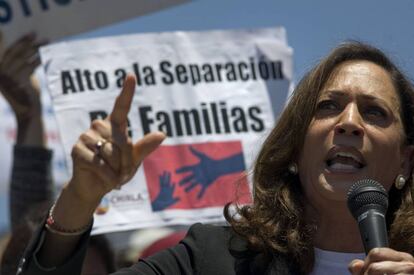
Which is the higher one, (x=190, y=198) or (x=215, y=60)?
(x=215, y=60)

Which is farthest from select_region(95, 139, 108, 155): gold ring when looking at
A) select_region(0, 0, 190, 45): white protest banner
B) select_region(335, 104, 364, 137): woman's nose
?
select_region(0, 0, 190, 45): white protest banner

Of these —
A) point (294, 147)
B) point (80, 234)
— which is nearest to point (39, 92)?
point (294, 147)

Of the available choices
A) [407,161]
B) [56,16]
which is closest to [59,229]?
[407,161]

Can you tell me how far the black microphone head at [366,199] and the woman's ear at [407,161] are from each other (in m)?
0.61

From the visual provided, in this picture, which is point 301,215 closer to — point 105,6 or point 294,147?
point 294,147

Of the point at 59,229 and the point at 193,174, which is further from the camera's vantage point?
the point at 193,174

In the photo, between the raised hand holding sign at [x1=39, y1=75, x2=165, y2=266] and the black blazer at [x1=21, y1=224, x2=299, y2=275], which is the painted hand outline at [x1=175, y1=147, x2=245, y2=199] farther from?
the raised hand holding sign at [x1=39, y1=75, x2=165, y2=266]

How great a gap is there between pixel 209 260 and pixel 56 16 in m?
3.32

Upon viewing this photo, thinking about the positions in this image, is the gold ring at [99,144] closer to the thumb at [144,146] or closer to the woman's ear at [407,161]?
the thumb at [144,146]

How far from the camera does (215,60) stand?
19.2 ft

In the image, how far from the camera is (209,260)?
8.81ft

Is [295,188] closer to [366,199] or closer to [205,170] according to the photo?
[366,199]

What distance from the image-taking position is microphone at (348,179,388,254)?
2.19 m

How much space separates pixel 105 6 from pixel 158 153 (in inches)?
37.0
